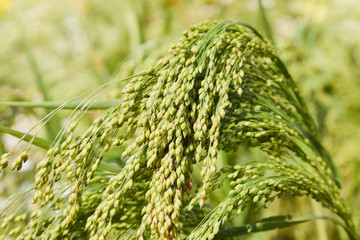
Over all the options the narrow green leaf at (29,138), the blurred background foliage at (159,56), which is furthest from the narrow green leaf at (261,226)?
the narrow green leaf at (29,138)

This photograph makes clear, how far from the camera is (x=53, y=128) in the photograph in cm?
133

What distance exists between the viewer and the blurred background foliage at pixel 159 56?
186cm

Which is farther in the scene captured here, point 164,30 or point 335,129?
point 164,30

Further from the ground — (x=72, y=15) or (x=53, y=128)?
(x=72, y=15)

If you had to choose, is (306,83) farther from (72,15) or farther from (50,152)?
(72,15)

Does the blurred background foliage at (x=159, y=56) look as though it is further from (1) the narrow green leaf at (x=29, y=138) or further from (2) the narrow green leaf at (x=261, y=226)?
(1) the narrow green leaf at (x=29, y=138)

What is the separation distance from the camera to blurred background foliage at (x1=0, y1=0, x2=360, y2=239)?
1863 millimetres

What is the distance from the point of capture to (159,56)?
148 cm

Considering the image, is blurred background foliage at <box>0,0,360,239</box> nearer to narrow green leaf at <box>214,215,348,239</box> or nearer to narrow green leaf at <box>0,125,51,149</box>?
narrow green leaf at <box>214,215,348,239</box>

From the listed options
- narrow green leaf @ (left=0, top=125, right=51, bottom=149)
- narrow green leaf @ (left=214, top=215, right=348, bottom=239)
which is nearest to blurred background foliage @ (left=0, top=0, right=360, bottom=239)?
narrow green leaf @ (left=214, top=215, right=348, bottom=239)

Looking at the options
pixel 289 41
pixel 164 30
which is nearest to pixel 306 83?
pixel 289 41

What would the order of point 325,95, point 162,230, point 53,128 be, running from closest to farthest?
point 162,230 → point 53,128 → point 325,95

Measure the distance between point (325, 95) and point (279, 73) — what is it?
161 cm

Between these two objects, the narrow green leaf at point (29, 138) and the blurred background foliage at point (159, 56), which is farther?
the blurred background foliage at point (159, 56)
